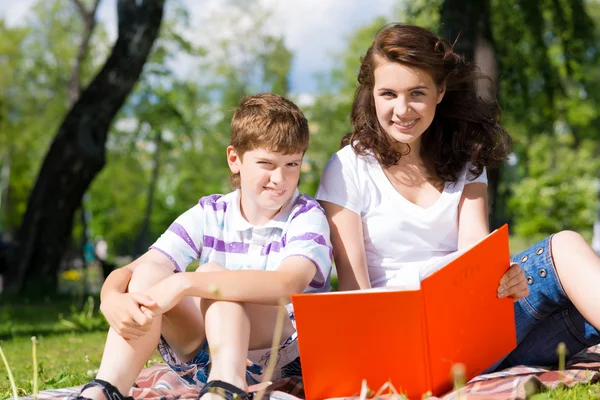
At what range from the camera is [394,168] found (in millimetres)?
3068

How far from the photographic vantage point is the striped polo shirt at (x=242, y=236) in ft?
8.58

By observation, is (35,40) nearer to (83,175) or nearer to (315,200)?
(83,175)

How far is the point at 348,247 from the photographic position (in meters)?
2.82

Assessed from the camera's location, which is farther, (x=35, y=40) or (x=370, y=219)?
(x=35, y=40)

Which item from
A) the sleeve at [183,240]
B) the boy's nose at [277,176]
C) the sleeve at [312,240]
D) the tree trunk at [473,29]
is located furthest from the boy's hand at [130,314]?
the tree trunk at [473,29]

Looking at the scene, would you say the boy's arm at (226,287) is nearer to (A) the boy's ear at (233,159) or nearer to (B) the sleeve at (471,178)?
(A) the boy's ear at (233,159)

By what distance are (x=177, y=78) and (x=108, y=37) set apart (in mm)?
2905

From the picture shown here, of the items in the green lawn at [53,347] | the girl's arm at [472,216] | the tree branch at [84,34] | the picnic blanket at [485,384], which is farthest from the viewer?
the tree branch at [84,34]

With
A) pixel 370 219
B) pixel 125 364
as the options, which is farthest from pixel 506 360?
pixel 125 364

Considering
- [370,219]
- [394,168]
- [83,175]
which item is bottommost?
[370,219]

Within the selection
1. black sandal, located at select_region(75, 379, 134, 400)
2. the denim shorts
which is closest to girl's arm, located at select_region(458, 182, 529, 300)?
the denim shorts

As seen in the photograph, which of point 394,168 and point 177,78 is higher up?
point 177,78

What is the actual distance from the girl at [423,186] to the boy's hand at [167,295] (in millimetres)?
743

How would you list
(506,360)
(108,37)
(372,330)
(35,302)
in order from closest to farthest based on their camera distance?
(372,330) → (506,360) → (35,302) → (108,37)
